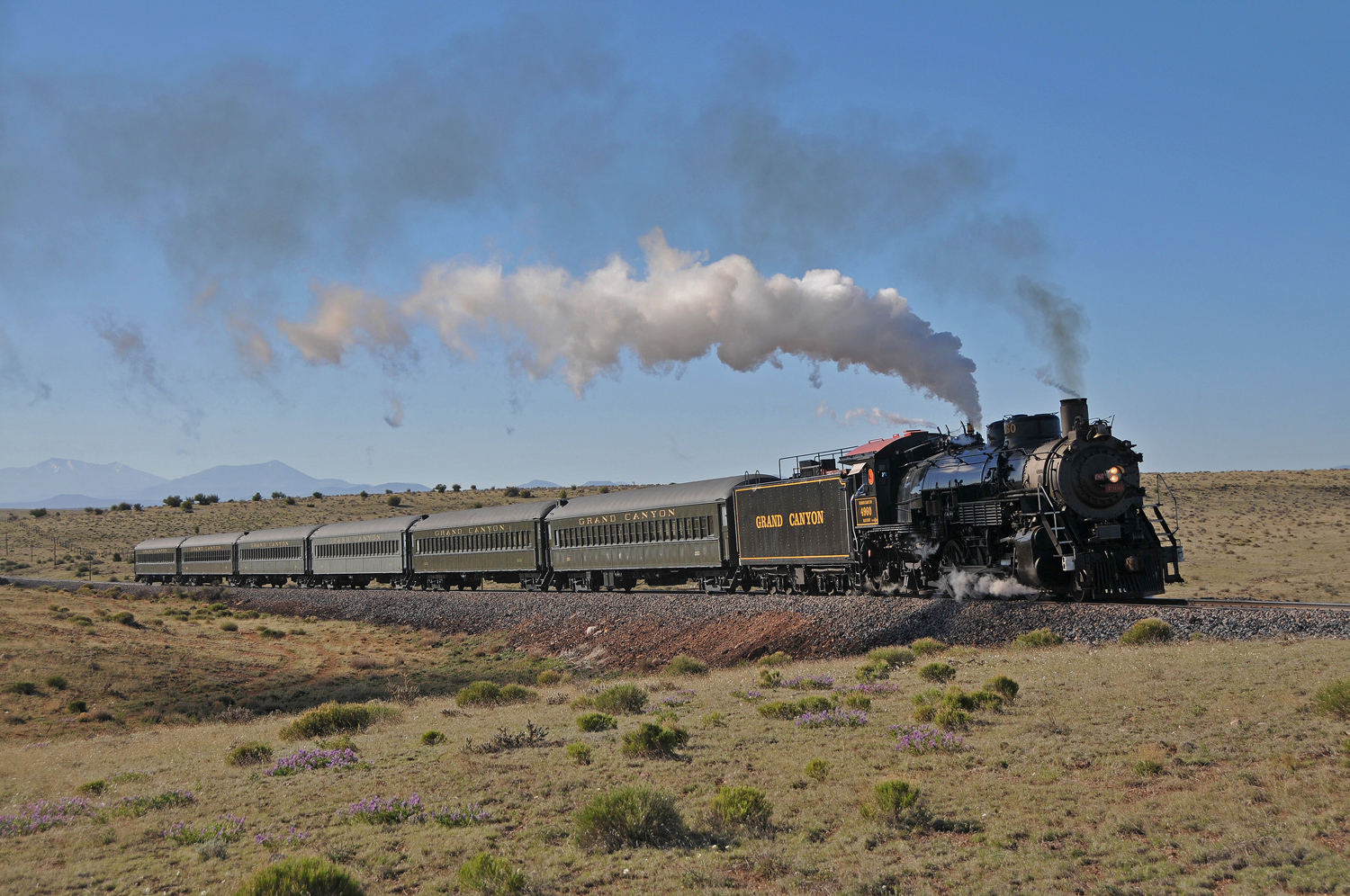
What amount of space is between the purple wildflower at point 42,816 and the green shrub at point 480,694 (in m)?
7.72

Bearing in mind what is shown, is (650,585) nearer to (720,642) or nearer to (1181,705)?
(720,642)

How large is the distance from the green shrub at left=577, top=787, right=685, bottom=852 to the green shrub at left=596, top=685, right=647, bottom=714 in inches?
277

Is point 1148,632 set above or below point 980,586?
below

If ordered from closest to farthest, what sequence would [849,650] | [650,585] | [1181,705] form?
1. [1181,705]
2. [849,650]
3. [650,585]

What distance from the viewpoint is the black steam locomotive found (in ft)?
60.0

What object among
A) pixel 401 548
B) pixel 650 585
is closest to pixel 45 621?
pixel 401 548

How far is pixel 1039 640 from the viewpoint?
16781 millimetres

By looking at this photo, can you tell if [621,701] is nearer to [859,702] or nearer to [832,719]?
[859,702]

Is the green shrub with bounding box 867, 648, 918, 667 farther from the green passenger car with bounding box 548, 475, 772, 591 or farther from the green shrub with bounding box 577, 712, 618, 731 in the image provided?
the green passenger car with bounding box 548, 475, 772, 591

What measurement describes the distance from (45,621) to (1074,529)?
35.2 m

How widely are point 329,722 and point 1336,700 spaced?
48.0 ft

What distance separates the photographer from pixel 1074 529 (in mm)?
18156

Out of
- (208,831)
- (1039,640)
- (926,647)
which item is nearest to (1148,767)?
(1039,640)

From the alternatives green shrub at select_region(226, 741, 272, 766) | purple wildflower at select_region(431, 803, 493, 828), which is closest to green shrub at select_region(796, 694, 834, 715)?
purple wildflower at select_region(431, 803, 493, 828)
